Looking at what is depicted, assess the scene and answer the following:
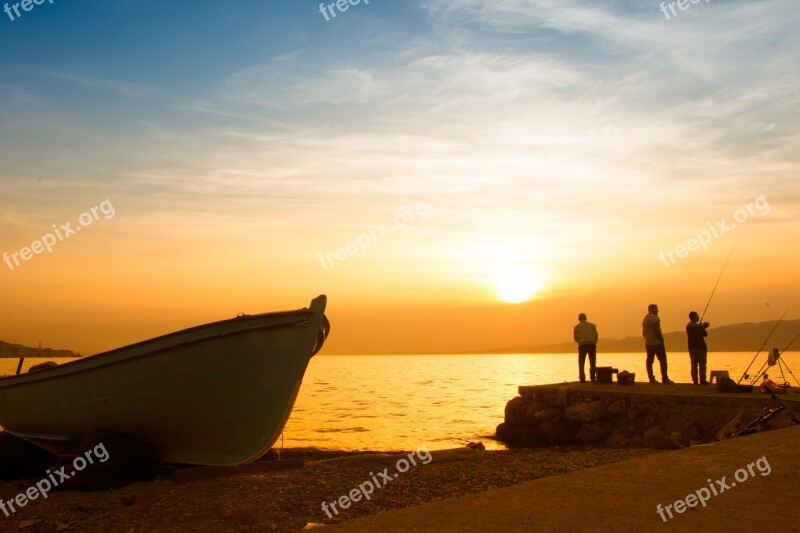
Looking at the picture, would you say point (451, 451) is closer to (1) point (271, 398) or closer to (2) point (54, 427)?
(1) point (271, 398)

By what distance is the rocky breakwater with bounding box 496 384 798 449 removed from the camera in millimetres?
14086

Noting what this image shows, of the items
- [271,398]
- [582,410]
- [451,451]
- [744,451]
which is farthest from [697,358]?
[271,398]

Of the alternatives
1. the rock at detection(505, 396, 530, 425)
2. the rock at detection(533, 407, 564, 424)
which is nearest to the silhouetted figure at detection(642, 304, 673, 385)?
the rock at detection(533, 407, 564, 424)

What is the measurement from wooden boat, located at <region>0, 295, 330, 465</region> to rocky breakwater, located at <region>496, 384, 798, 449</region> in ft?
A: 28.2

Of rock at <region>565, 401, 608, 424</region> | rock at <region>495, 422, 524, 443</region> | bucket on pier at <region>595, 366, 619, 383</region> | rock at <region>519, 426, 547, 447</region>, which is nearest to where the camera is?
rock at <region>565, 401, 608, 424</region>

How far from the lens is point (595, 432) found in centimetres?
1675

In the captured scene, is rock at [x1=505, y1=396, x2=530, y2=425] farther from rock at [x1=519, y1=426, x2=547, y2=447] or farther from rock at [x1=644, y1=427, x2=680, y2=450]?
rock at [x1=644, y1=427, x2=680, y2=450]

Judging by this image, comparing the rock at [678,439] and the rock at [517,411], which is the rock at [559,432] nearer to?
the rock at [517,411]

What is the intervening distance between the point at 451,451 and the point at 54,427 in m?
7.31

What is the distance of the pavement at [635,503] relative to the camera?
15.9 ft

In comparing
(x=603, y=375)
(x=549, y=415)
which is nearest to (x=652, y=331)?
(x=603, y=375)

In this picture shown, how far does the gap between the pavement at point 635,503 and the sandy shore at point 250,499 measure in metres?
1.90

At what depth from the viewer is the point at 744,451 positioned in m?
7.98

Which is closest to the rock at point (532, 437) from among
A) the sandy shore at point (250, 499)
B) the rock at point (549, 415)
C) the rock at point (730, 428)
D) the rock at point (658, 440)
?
the rock at point (549, 415)
